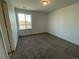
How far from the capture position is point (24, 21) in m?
5.34

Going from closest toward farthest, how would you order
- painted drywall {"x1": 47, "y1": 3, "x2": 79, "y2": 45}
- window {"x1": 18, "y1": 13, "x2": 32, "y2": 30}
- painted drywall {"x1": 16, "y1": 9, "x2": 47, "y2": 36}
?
1. painted drywall {"x1": 47, "y1": 3, "x2": 79, "y2": 45}
2. window {"x1": 18, "y1": 13, "x2": 32, "y2": 30}
3. painted drywall {"x1": 16, "y1": 9, "x2": 47, "y2": 36}

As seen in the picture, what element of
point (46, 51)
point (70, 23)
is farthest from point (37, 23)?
point (46, 51)

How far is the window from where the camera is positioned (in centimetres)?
515

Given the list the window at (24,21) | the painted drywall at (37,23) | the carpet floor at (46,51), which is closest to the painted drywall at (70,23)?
the carpet floor at (46,51)

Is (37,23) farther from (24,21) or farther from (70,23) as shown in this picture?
(70,23)

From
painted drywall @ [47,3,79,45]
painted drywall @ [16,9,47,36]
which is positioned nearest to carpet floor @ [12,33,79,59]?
painted drywall @ [47,3,79,45]

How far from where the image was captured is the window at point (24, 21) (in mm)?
5148

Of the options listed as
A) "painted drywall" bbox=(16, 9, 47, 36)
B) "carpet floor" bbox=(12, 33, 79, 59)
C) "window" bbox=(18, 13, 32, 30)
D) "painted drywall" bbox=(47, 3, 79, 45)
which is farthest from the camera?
"painted drywall" bbox=(16, 9, 47, 36)

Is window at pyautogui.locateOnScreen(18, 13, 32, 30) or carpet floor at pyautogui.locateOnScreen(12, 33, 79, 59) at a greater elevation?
window at pyautogui.locateOnScreen(18, 13, 32, 30)

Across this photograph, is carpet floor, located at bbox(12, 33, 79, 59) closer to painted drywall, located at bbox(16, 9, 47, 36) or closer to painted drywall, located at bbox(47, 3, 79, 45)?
painted drywall, located at bbox(47, 3, 79, 45)

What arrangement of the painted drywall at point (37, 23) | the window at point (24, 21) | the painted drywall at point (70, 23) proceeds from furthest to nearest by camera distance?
the painted drywall at point (37, 23) → the window at point (24, 21) → the painted drywall at point (70, 23)

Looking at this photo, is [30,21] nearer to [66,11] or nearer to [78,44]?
[66,11]

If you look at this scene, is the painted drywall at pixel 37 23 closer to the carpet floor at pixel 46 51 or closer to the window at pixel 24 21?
the window at pixel 24 21

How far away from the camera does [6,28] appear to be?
2.54 m
